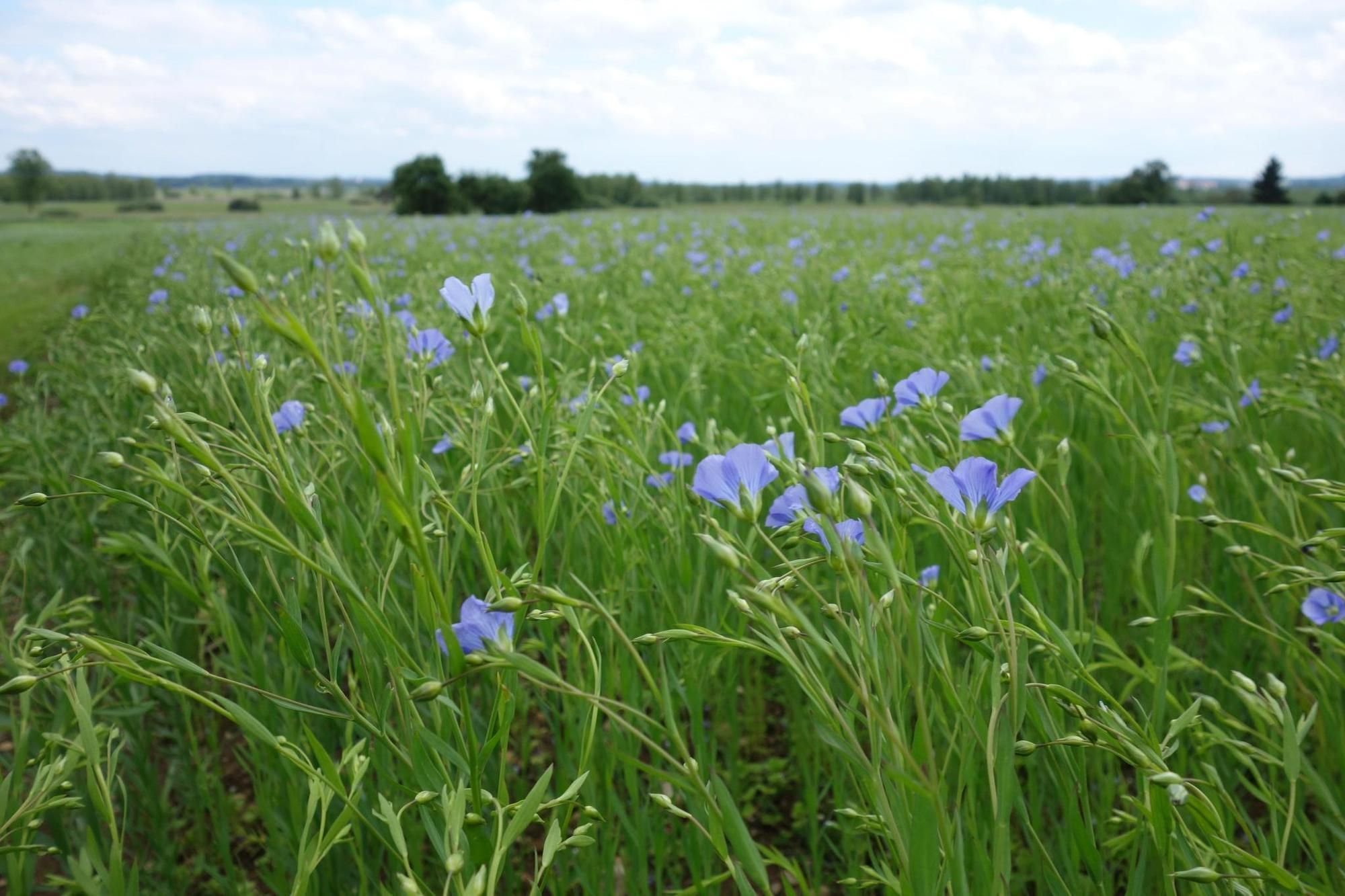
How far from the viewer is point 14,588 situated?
6.11 feet

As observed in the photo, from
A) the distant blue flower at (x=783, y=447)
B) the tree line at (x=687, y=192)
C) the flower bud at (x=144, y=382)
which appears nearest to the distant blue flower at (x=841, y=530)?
the distant blue flower at (x=783, y=447)

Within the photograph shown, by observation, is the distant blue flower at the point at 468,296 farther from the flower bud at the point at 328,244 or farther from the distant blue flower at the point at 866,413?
the distant blue flower at the point at 866,413

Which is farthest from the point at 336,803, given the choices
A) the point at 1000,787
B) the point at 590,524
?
the point at 1000,787

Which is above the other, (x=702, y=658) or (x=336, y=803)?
(x=702, y=658)

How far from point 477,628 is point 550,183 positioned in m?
30.5

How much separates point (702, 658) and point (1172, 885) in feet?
2.45

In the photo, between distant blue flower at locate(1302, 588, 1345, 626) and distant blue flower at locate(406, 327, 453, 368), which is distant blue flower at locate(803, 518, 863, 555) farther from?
distant blue flower at locate(1302, 588, 1345, 626)

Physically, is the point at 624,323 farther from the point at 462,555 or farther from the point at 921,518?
the point at 921,518

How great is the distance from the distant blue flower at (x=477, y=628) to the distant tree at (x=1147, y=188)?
29.7m

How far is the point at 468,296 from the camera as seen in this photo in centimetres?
98

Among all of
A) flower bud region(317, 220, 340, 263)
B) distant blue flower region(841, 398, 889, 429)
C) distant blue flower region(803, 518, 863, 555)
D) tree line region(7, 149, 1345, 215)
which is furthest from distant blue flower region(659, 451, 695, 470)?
tree line region(7, 149, 1345, 215)

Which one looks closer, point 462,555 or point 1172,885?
point 1172,885

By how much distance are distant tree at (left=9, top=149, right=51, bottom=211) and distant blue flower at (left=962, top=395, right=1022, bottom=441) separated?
5351 centimetres

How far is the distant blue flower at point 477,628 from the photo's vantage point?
77 centimetres
